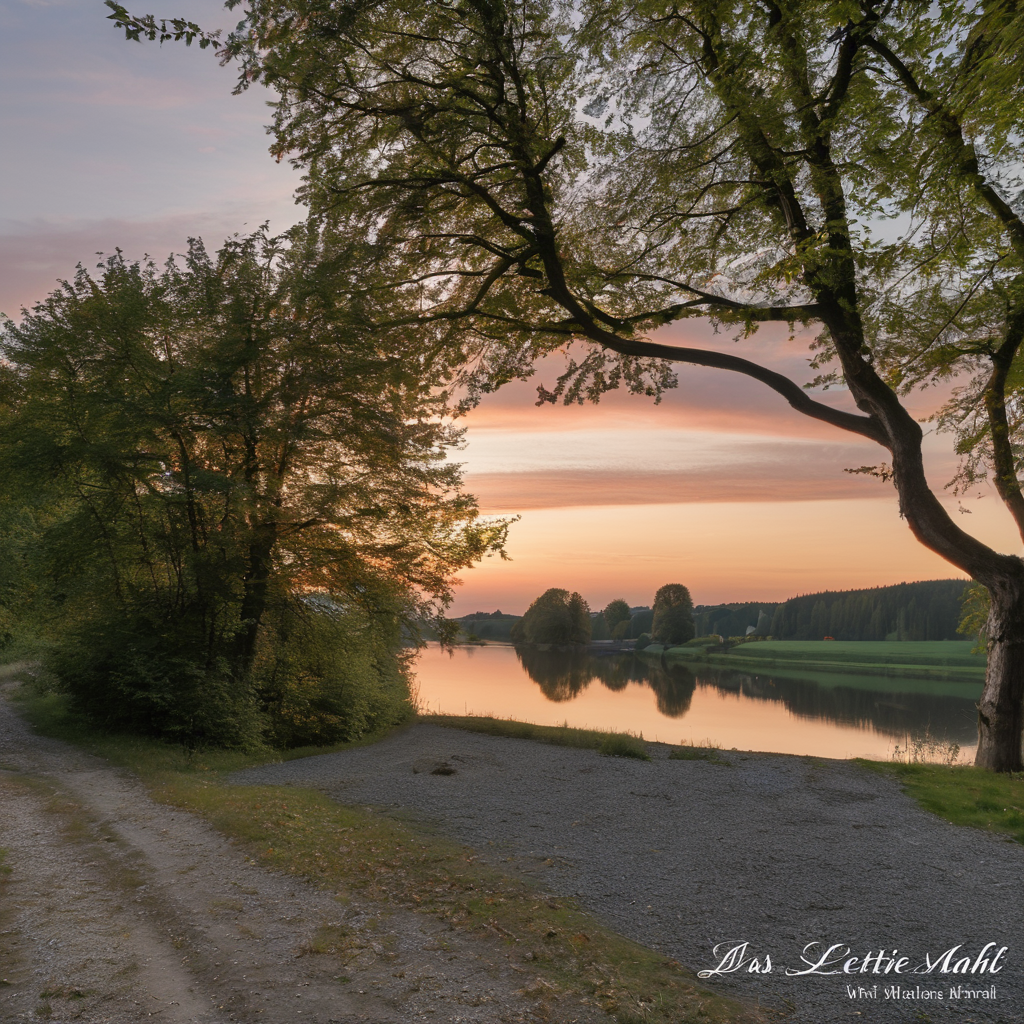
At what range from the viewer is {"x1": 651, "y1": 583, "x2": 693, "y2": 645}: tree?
6156 cm

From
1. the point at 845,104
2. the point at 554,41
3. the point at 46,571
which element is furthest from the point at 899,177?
the point at 46,571

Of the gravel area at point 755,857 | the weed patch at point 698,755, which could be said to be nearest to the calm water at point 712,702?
the weed patch at point 698,755

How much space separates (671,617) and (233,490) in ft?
179

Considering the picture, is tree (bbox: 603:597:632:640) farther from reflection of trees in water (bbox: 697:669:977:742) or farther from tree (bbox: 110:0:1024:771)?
tree (bbox: 110:0:1024:771)

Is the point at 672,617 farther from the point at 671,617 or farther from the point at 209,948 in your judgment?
the point at 209,948

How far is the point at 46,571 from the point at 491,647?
48.8 metres

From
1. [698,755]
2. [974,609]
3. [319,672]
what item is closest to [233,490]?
[319,672]

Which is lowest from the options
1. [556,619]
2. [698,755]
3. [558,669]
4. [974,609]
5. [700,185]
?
[558,669]

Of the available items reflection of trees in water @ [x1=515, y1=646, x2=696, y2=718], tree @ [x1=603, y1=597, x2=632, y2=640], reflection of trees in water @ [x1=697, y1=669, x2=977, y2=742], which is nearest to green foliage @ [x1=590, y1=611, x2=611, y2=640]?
tree @ [x1=603, y1=597, x2=632, y2=640]

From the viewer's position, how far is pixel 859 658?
58.5 metres

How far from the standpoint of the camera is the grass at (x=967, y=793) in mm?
8195

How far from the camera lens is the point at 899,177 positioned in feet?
30.6

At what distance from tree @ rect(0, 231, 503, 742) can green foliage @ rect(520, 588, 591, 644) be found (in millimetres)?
42904

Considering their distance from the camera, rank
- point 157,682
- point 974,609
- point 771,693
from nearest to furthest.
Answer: point 157,682
point 974,609
point 771,693
